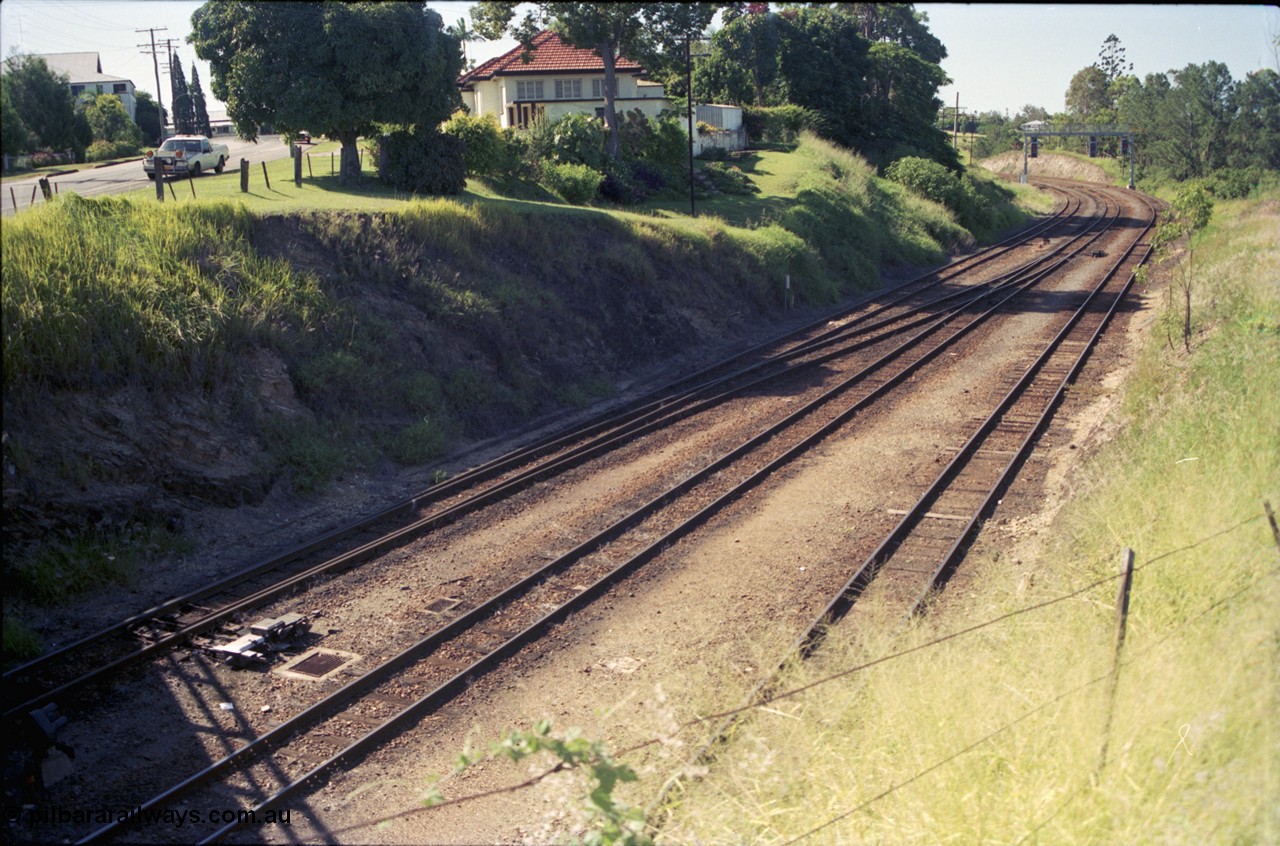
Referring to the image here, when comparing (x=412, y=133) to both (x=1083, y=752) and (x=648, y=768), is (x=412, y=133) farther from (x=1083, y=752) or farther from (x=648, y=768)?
(x=1083, y=752)

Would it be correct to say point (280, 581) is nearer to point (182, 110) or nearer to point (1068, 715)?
point (1068, 715)

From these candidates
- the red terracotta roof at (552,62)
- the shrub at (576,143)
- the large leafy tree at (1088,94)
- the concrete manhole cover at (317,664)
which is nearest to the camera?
the concrete manhole cover at (317,664)

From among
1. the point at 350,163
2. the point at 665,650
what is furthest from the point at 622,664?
the point at 350,163

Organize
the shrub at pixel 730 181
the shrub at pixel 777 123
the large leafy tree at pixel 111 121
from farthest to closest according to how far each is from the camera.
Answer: the shrub at pixel 777 123
the shrub at pixel 730 181
the large leafy tree at pixel 111 121

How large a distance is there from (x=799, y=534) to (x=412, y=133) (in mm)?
17329

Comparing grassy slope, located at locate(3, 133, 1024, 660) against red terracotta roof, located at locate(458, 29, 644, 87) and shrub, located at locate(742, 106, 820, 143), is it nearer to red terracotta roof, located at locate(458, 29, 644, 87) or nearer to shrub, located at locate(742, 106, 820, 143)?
red terracotta roof, located at locate(458, 29, 644, 87)

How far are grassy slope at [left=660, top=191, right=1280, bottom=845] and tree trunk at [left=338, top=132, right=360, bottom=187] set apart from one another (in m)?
19.2

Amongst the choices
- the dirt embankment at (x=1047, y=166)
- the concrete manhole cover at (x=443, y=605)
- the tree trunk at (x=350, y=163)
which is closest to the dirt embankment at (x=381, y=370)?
the concrete manhole cover at (x=443, y=605)

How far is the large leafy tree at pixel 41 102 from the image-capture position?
570cm

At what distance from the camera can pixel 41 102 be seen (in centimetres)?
637

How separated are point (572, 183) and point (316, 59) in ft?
35.1

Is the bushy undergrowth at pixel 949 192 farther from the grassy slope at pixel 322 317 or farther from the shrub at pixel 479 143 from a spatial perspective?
the shrub at pixel 479 143

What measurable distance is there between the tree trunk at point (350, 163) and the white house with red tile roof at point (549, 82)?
20875 millimetres

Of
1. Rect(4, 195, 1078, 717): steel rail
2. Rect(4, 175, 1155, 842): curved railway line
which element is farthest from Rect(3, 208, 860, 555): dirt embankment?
Rect(4, 175, 1155, 842): curved railway line
